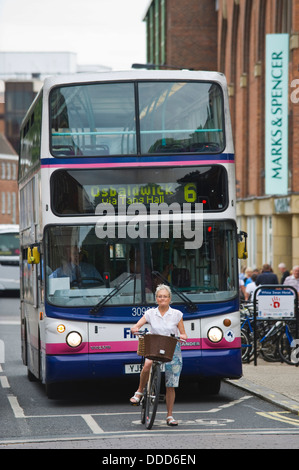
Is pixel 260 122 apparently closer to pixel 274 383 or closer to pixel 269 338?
pixel 269 338

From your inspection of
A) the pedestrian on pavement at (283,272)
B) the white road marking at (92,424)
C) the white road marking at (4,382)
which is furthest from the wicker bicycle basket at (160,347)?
the pedestrian on pavement at (283,272)

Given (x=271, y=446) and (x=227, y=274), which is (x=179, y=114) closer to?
(x=227, y=274)

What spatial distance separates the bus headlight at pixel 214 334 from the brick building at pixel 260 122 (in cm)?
2293

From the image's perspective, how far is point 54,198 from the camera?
13.3 metres

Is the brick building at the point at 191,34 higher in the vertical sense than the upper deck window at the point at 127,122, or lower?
higher

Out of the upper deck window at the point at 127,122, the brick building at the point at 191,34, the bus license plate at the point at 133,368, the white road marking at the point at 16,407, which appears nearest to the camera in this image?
the white road marking at the point at 16,407

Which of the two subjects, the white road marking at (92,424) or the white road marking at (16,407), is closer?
the white road marking at (92,424)

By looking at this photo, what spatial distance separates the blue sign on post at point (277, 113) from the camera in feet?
119

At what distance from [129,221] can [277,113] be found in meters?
23.8

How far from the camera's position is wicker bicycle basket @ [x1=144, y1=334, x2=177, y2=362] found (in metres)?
11.2

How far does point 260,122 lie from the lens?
43.2 metres

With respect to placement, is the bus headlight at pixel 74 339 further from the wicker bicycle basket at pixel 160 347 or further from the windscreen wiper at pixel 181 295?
the wicker bicycle basket at pixel 160 347

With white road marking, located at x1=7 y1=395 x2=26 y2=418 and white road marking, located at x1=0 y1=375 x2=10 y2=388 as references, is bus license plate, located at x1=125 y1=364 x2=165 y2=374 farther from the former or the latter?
white road marking, located at x1=0 y1=375 x2=10 y2=388

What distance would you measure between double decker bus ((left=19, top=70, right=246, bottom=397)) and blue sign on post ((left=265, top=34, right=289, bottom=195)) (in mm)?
22873
